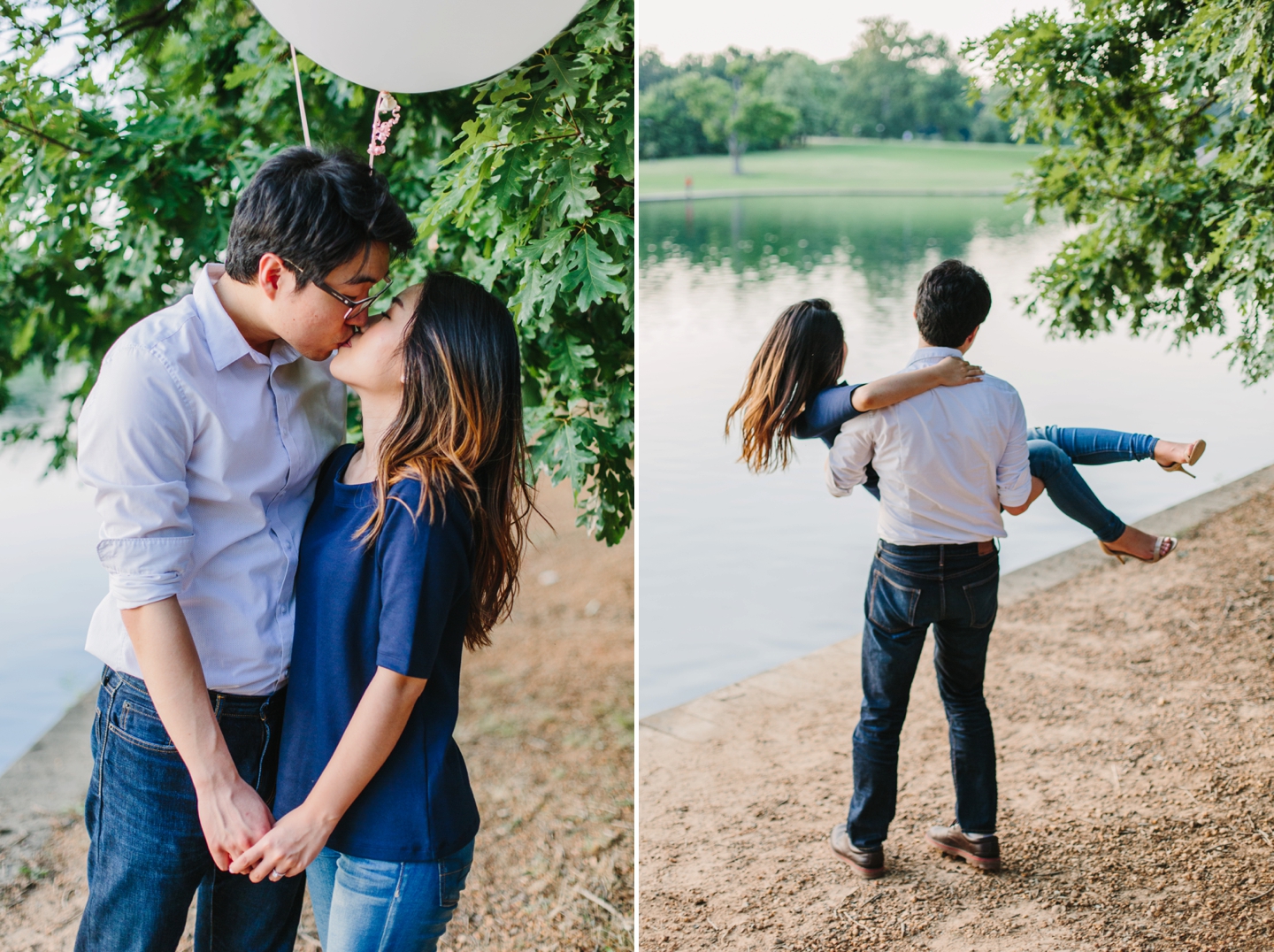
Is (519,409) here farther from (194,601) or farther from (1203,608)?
(1203,608)

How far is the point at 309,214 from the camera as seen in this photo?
1.33m

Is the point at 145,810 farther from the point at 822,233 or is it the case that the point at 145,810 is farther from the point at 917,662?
the point at 822,233

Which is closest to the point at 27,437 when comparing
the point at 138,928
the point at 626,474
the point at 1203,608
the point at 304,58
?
the point at 304,58

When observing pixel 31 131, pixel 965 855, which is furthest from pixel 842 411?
pixel 31 131

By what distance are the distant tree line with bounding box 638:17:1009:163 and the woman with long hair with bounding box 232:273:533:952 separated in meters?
0.98

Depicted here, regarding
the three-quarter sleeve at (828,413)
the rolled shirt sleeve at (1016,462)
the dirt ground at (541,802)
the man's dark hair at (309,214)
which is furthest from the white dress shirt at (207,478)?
the dirt ground at (541,802)

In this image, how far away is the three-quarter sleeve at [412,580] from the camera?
1.31 metres

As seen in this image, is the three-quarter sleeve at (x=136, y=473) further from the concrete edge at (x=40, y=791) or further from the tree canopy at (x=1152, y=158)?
the tree canopy at (x=1152, y=158)

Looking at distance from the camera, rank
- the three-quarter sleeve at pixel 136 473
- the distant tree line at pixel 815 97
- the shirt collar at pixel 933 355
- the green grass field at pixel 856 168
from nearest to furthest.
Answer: the three-quarter sleeve at pixel 136 473 → the shirt collar at pixel 933 355 → the distant tree line at pixel 815 97 → the green grass field at pixel 856 168

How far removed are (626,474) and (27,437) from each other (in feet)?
8.43

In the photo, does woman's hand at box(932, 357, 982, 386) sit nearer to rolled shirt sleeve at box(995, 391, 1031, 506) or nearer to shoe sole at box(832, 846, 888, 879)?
rolled shirt sleeve at box(995, 391, 1031, 506)

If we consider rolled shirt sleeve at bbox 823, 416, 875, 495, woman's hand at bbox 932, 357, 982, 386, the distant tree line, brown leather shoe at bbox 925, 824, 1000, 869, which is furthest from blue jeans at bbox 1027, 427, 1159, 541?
the distant tree line

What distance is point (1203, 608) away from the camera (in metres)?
4.10

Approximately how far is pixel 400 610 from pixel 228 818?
378 millimetres
